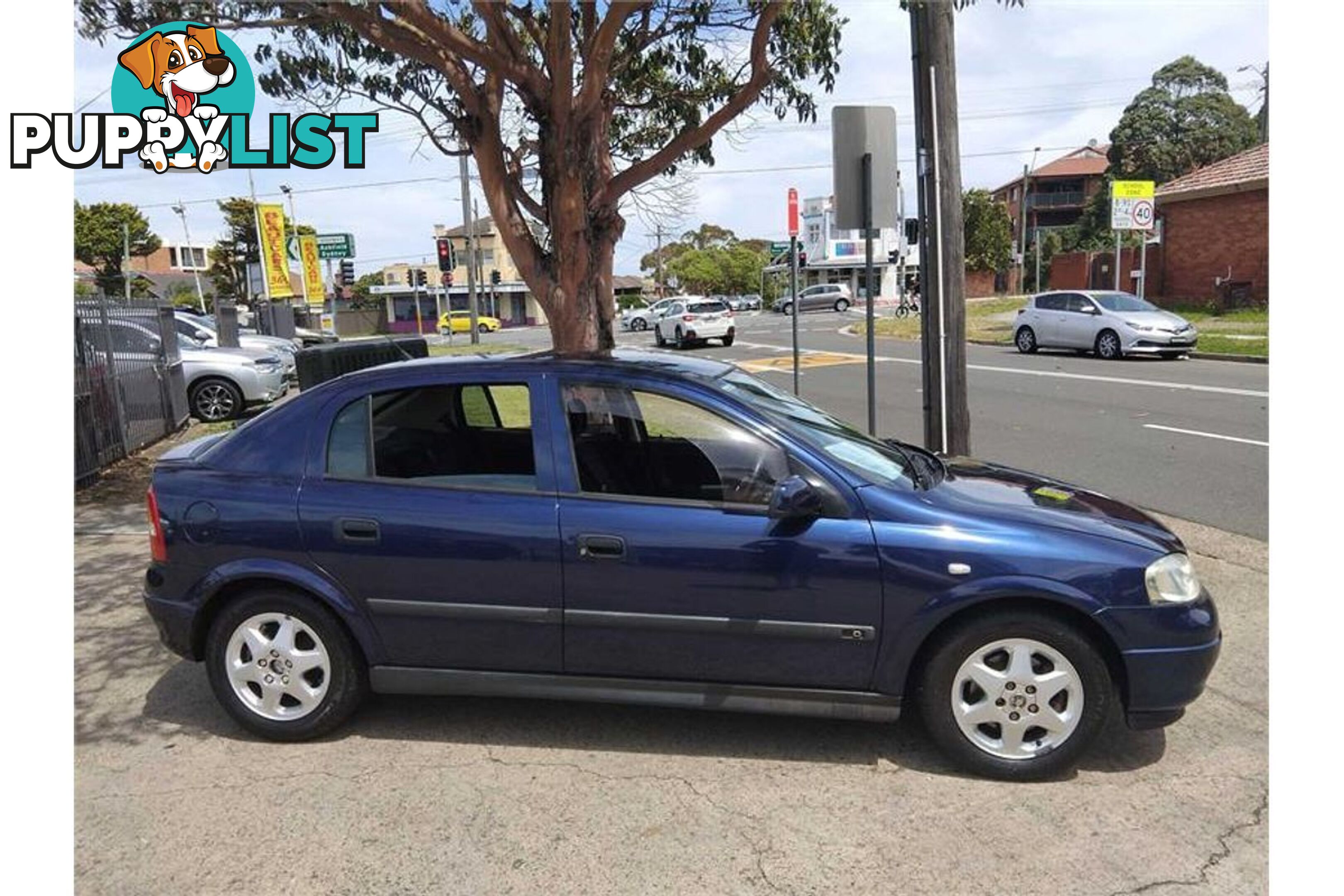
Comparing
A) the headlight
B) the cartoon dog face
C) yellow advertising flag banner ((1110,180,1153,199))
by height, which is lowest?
the headlight

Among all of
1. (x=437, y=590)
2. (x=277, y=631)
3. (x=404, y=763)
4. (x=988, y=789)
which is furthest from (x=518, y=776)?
(x=988, y=789)

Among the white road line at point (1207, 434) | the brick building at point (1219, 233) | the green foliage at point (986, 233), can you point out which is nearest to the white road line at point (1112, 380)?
the white road line at point (1207, 434)

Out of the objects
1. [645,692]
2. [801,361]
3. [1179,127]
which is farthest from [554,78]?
[1179,127]

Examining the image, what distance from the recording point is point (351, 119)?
26.7 ft

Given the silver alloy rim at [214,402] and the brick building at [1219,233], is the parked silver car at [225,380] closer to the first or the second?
the silver alloy rim at [214,402]

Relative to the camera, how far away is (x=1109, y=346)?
19.5 meters

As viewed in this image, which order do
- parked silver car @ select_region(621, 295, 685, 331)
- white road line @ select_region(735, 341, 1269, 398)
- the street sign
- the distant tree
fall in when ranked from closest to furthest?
white road line @ select_region(735, 341, 1269, 398) < the street sign < parked silver car @ select_region(621, 295, 685, 331) < the distant tree

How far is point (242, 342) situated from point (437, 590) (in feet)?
51.1

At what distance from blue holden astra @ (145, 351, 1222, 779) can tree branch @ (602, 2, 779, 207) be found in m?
3.42

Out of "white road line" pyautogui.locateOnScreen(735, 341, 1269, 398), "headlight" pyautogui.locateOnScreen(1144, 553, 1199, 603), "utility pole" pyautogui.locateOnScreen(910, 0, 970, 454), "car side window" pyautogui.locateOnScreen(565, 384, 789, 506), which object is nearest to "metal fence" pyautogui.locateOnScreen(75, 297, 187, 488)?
"car side window" pyautogui.locateOnScreen(565, 384, 789, 506)

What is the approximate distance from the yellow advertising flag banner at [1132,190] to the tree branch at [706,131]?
2159 centimetres

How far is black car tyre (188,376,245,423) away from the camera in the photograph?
43.9 feet

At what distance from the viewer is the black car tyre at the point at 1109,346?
63.4 ft

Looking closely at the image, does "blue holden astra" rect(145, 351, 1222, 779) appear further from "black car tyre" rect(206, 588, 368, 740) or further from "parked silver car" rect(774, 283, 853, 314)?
"parked silver car" rect(774, 283, 853, 314)
